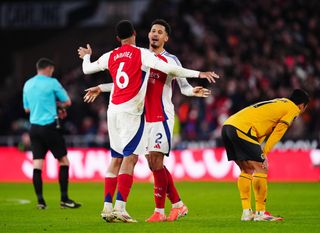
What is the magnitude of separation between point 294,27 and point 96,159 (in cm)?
797

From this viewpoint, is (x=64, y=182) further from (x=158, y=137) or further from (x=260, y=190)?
(x=260, y=190)

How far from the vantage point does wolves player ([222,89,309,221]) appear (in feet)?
37.5

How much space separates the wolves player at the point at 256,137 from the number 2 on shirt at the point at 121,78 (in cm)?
159

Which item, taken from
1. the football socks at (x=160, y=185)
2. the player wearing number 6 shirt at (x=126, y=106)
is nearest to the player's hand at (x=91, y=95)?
the player wearing number 6 shirt at (x=126, y=106)

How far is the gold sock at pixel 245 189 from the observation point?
11.5 metres

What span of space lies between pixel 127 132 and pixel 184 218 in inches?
67.0

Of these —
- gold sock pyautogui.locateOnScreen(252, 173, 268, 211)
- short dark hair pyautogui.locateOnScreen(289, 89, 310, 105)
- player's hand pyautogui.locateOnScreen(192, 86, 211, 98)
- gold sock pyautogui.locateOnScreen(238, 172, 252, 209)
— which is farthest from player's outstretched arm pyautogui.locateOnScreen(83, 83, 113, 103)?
short dark hair pyautogui.locateOnScreen(289, 89, 310, 105)

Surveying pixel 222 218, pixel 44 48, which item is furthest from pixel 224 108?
pixel 222 218

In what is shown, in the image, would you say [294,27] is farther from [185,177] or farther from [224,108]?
[185,177]

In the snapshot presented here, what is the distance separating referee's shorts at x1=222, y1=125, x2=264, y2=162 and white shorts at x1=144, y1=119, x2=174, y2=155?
0.87 metres

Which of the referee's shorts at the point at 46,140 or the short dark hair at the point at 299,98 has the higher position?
the short dark hair at the point at 299,98

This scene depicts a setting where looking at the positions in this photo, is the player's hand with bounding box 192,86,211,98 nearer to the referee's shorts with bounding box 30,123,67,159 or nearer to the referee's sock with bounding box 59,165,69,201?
Answer: the referee's shorts with bounding box 30,123,67,159

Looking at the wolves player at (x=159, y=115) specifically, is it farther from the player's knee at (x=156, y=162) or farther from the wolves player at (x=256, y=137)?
the wolves player at (x=256, y=137)

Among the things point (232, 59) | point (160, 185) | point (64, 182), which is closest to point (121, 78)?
point (160, 185)
